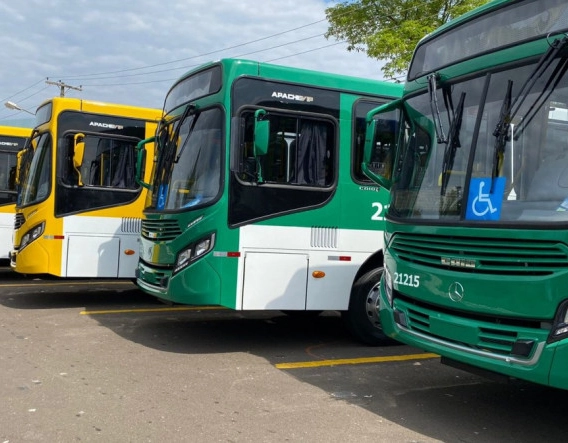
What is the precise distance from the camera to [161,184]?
8211 millimetres

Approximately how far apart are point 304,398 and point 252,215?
2340mm

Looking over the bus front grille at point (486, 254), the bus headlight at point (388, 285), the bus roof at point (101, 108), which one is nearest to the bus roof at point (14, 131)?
the bus roof at point (101, 108)

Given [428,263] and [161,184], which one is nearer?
[428,263]

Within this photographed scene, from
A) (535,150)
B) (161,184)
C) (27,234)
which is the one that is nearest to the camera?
(535,150)

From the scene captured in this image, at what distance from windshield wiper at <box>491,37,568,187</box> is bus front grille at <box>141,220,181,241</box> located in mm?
3918

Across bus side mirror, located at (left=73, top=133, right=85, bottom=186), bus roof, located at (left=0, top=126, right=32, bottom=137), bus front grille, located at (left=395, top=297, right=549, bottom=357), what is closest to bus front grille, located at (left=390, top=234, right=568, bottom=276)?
bus front grille, located at (left=395, top=297, right=549, bottom=357)

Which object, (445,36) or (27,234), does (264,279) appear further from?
(27,234)

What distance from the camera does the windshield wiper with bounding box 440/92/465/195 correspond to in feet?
17.4

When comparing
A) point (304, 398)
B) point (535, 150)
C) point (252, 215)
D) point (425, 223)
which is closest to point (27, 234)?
point (252, 215)

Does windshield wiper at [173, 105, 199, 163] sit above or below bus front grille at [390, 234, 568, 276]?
above

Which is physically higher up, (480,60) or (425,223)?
(480,60)

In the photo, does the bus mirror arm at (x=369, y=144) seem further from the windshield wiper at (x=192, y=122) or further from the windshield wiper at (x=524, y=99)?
the windshield wiper at (x=192, y=122)

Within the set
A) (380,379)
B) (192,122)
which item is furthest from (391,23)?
(380,379)

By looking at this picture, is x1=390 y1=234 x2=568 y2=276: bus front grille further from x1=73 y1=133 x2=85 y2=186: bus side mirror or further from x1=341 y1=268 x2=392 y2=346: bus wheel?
x1=73 y1=133 x2=85 y2=186: bus side mirror
